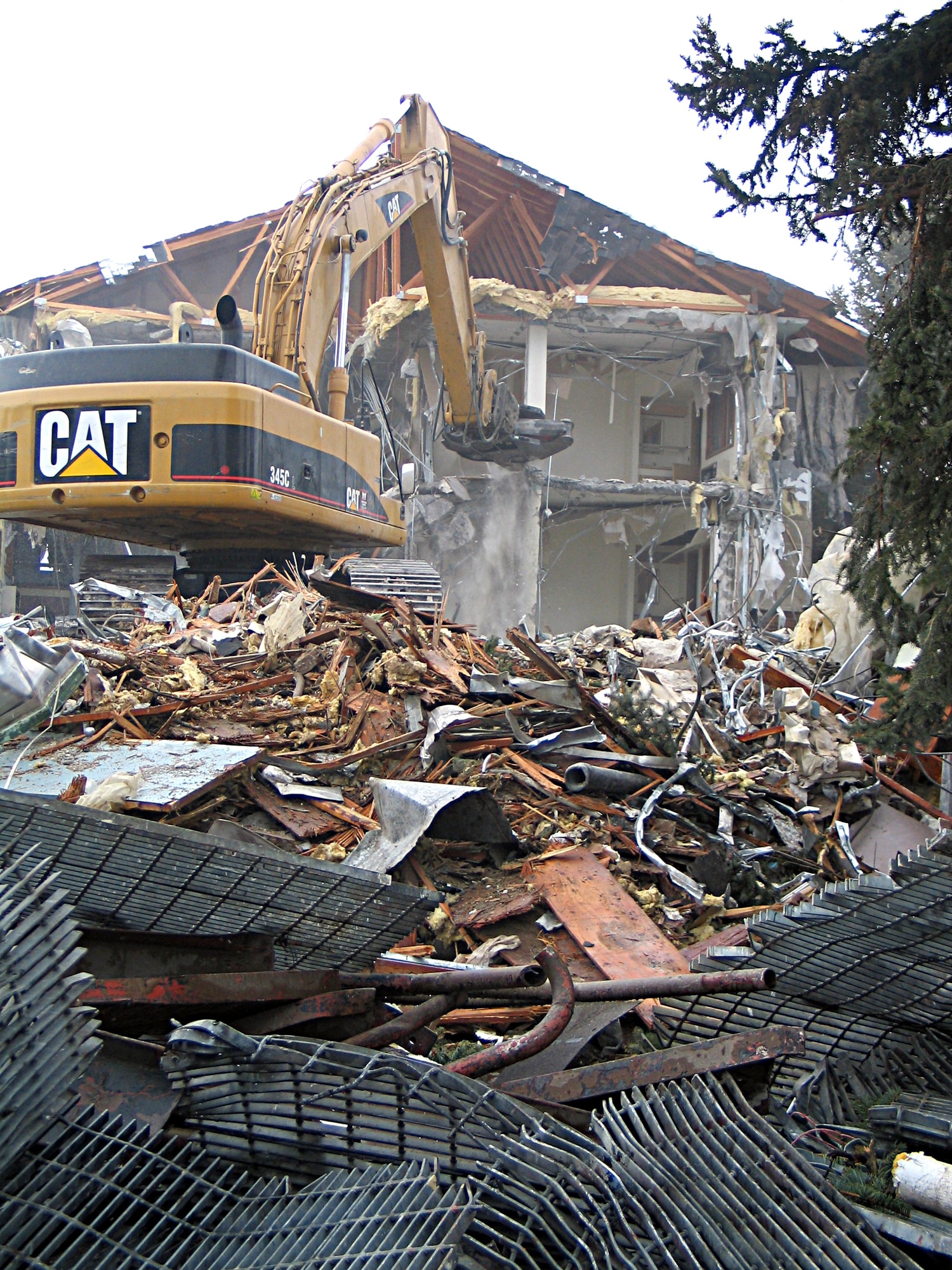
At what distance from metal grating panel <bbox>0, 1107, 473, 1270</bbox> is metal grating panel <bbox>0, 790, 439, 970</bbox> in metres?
0.70

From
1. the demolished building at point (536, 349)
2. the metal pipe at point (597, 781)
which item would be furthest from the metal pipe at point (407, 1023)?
the demolished building at point (536, 349)

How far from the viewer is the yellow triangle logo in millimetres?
Result: 7164

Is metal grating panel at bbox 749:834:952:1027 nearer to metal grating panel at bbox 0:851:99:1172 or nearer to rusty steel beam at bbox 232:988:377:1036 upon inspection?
rusty steel beam at bbox 232:988:377:1036

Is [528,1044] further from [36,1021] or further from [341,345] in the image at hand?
[341,345]

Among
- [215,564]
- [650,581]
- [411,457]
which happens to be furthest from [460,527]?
[215,564]

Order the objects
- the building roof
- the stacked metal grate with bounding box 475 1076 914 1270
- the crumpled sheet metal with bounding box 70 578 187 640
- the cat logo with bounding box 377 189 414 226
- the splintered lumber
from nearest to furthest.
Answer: the stacked metal grate with bounding box 475 1076 914 1270, the splintered lumber, the crumpled sheet metal with bounding box 70 578 187 640, the cat logo with bounding box 377 189 414 226, the building roof

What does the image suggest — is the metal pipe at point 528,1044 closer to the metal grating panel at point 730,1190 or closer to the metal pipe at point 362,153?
the metal grating panel at point 730,1190

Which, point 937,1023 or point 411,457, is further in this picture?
point 411,457

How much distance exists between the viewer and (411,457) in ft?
60.6

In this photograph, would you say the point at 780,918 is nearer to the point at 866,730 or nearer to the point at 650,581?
the point at 866,730

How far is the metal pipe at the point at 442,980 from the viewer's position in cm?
277

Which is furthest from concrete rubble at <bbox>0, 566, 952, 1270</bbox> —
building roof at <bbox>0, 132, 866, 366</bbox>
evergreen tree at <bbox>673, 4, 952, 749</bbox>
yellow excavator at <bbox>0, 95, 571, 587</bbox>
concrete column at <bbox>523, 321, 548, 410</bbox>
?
building roof at <bbox>0, 132, 866, 366</bbox>

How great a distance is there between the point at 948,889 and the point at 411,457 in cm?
1670

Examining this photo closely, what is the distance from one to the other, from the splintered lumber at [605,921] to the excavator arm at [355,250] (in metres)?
5.02
